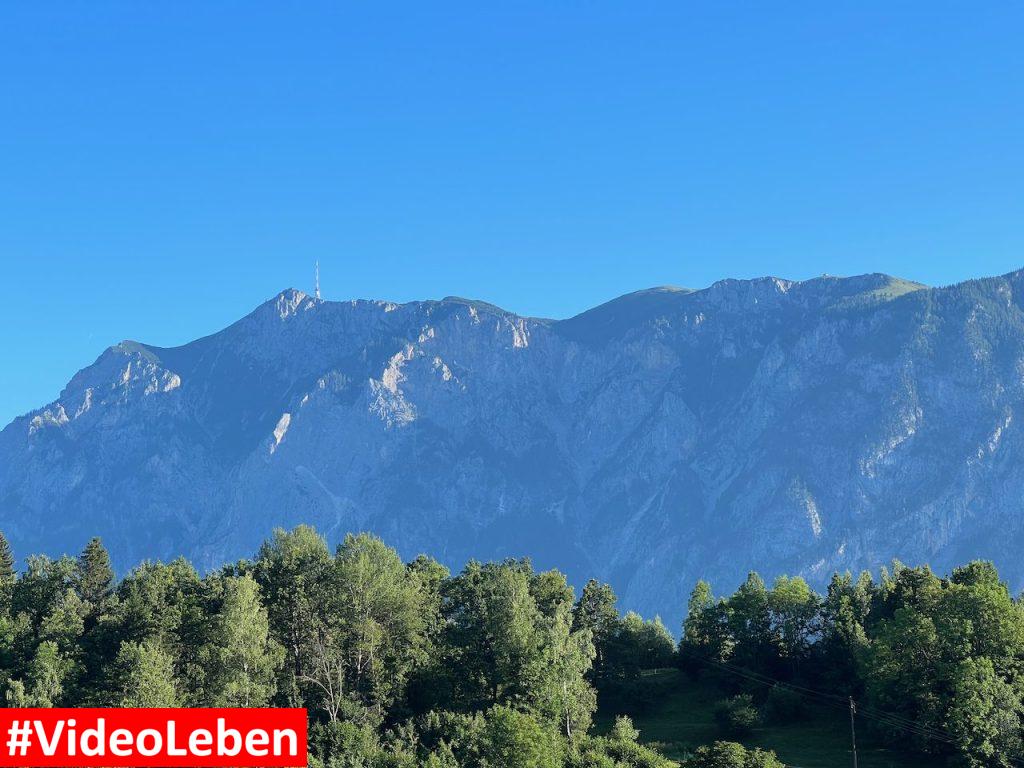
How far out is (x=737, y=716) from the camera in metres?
111

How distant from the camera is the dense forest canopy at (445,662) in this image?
9112 centimetres

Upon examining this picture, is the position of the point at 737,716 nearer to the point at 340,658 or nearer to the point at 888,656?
the point at 888,656

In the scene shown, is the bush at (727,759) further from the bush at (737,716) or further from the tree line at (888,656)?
the bush at (737,716)

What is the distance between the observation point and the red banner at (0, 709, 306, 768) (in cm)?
5372

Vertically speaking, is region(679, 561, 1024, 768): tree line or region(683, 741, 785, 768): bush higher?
region(679, 561, 1024, 768): tree line

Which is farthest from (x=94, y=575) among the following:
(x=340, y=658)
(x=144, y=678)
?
(x=144, y=678)

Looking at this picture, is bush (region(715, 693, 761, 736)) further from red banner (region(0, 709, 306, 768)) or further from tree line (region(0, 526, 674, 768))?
red banner (region(0, 709, 306, 768))

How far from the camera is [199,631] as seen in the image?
318 ft

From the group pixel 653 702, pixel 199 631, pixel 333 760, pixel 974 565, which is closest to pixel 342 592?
pixel 199 631

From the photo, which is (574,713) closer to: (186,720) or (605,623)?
(605,623)

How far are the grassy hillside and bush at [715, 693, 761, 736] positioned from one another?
0.94 m

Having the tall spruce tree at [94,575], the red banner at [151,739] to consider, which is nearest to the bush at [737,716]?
the red banner at [151,739]

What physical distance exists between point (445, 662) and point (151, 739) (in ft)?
190

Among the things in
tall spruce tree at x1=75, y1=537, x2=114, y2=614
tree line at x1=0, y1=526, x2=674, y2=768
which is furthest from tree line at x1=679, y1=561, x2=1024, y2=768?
tall spruce tree at x1=75, y1=537, x2=114, y2=614
